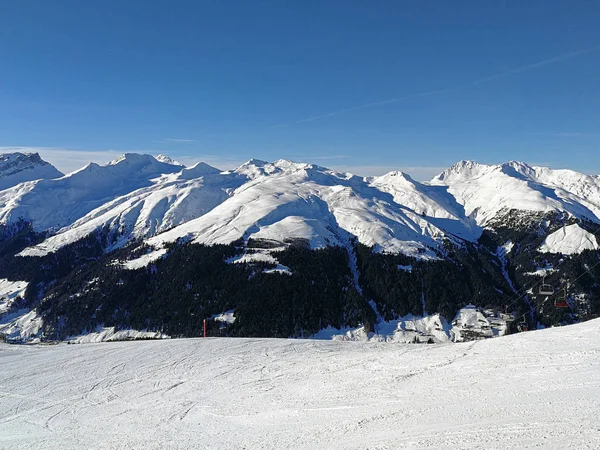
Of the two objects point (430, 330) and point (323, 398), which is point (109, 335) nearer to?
point (430, 330)

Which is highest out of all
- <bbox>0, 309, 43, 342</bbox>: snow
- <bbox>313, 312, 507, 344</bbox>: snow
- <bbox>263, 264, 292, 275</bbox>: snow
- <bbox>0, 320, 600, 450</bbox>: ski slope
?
<bbox>263, 264, 292, 275</bbox>: snow

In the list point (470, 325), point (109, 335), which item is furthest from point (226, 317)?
point (470, 325)

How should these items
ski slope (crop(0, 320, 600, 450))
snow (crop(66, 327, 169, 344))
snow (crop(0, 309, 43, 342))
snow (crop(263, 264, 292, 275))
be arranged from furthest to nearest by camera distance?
snow (crop(263, 264, 292, 275))
snow (crop(0, 309, 43, 342))
snow (crop(66, 327, 169, 344))
ski slope (crop(0, 320, 600, 450))

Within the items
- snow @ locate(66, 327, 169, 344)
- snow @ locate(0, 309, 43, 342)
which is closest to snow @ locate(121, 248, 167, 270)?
snow @ locate(66, 327, 169, 344)

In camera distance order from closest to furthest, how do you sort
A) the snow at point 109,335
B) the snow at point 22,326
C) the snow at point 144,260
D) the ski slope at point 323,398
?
1. the ski slope at point 323,398
2. the snow at point 109,335
3. the snow at point 22,326
4. the snow at point 144,260

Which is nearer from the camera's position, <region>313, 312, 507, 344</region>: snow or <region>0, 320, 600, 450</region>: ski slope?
<region>0, 320, 600, 450</region>: ski slope

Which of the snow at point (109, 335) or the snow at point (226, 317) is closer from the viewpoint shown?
the snow at point (109, 335)

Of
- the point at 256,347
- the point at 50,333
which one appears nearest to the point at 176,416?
the point at 256,347

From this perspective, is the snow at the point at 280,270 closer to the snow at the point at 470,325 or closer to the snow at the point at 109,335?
the snow at the point at 109,335

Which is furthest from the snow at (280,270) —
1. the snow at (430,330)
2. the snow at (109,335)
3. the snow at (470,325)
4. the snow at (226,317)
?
the snow at (470,325)

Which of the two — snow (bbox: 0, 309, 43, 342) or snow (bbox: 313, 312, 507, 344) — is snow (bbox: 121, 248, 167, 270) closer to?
snow (bbox: 0, 309, 43, 342)
